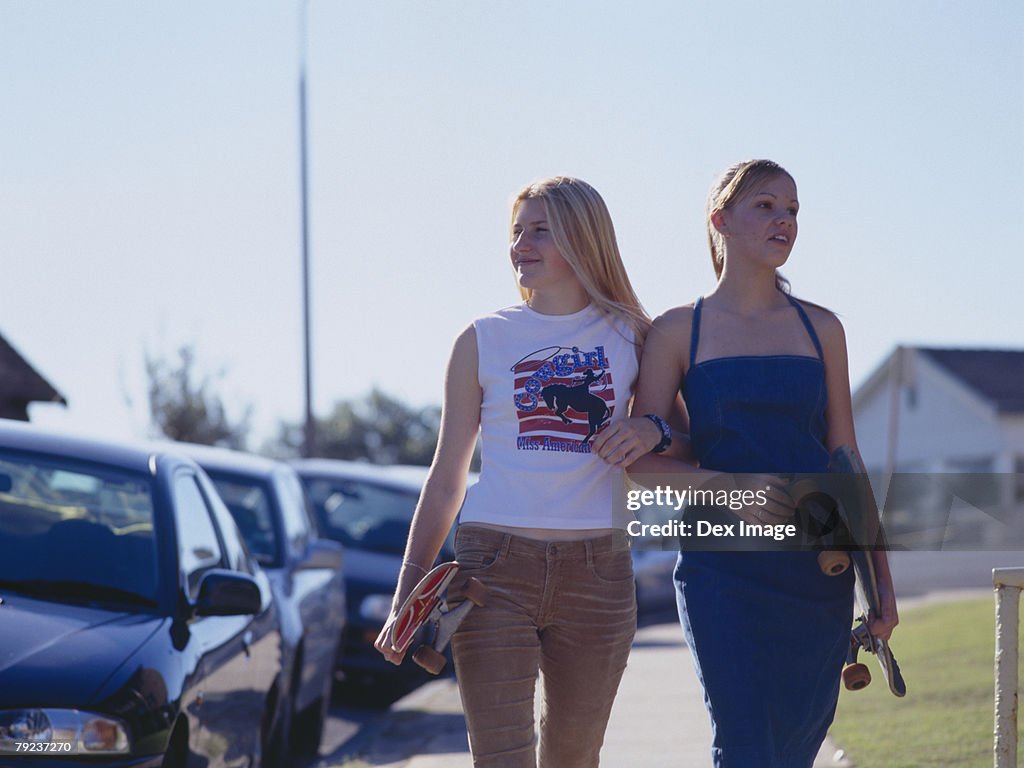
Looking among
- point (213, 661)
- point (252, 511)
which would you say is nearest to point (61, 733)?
point (213, 661)

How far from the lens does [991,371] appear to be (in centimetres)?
4159

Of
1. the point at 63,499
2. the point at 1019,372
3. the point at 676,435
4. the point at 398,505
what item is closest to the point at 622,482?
the point at 676,435

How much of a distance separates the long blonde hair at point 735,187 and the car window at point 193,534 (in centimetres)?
244

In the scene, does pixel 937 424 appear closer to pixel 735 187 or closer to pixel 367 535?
pixel 367 535

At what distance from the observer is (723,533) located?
12.2 feet

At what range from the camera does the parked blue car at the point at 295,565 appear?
7867 mm

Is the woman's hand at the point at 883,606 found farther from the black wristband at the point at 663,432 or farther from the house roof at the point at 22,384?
the house roof at the point at 22,384

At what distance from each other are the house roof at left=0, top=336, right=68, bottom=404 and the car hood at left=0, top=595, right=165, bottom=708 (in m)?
18.7

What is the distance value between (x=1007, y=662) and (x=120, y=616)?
2815mm

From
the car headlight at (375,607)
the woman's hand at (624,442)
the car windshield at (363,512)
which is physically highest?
the woman's hand at (624,442)

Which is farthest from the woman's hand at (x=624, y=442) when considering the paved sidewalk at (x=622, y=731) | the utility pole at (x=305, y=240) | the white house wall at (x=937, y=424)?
the white house wall at (x=937, y=424)

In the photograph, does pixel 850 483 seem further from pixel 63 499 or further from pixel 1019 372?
pixel 1019 372

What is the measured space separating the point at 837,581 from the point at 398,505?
808cm

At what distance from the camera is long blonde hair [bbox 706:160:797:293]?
3.88 meters
